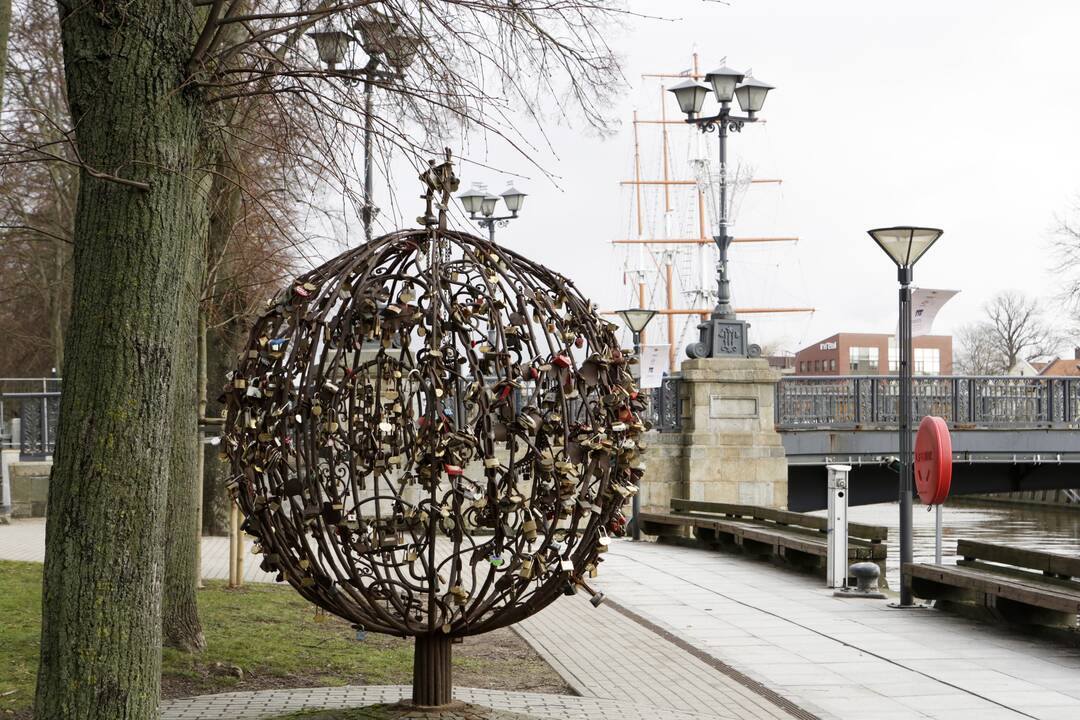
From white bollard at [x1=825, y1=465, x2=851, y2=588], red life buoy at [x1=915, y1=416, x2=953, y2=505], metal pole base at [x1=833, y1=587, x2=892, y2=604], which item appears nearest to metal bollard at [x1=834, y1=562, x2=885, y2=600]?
metal pole base at [x1=833, y1=587, x2=892, y2=604]

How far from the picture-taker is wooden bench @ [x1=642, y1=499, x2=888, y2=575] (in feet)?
50.8

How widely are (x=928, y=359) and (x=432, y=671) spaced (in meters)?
87.7

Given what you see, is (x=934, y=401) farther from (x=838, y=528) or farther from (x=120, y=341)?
(x=120, y=341)

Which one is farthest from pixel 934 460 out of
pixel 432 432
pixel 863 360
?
pixel 863 360

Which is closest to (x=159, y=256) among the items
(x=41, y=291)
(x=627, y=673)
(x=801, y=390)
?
(x=627, y=673)

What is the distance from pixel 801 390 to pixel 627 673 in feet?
65.9

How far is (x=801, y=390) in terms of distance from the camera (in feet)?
93.9

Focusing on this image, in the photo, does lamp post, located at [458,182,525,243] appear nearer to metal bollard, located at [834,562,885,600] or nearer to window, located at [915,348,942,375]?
metal bollard, located at [834,562,885,600]

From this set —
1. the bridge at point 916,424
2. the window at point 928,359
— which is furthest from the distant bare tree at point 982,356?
the bridge at point 916,424

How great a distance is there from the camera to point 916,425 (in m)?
28.2

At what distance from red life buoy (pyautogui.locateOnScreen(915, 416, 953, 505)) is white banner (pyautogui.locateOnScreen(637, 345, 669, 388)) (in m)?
12.4

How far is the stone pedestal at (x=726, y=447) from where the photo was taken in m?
25.7

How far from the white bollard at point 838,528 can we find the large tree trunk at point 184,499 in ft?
23.6

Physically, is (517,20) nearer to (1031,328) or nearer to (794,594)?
(794,594)
